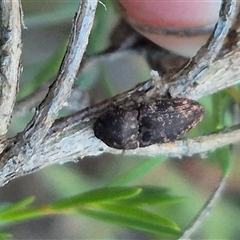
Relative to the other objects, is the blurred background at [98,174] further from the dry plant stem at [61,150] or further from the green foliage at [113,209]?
the dry plant stem at [61,150]

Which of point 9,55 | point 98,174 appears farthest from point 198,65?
point 98,174

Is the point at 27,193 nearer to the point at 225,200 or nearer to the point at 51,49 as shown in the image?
the point at 51,49

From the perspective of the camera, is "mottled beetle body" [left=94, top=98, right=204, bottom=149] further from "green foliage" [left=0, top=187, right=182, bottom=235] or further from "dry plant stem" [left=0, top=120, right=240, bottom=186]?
"green foliage" [left=0, top=187, right=182, bottom=235]

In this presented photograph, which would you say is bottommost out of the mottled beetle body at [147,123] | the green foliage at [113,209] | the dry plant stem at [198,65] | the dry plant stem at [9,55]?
the green foliage at [113,209]

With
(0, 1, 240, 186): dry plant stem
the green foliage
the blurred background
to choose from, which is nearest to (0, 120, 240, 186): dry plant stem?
(0, 1, 240, 186): dry plant stem

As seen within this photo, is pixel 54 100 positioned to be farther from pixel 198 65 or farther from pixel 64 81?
pixel 198 65

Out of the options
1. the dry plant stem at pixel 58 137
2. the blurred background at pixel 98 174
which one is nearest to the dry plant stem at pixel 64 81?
the dry plant stem at pixel 58 137

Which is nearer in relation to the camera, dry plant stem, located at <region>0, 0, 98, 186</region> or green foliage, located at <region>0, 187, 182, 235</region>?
dry plant stem, located at <region>0, 0, 98, 186</region>
